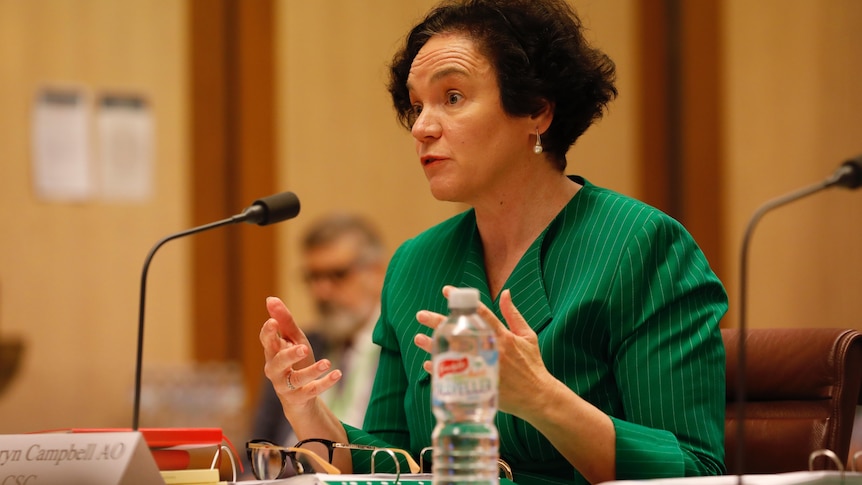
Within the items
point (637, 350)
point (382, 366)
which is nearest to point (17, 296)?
point (382, 366)

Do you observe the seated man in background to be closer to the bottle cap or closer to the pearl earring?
the pearl earring

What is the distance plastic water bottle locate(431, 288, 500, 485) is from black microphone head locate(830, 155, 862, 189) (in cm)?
48

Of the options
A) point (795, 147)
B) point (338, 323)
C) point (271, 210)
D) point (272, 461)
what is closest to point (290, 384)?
point (272, 461)

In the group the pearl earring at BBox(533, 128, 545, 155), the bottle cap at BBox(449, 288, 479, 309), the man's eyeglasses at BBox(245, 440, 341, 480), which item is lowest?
the man's eyeglasses at BBox(245, 440, 341, 480)

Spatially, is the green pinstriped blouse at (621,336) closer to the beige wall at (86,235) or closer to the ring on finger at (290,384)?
the ring on finger at (290,384)

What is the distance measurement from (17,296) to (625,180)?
2748 millimetres

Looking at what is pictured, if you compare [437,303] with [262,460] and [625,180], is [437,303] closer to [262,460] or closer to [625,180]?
[262,460]

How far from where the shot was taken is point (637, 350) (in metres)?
1.82

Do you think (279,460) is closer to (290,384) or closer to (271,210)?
(290,384)

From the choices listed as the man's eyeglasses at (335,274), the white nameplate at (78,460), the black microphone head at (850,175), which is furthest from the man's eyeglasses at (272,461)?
the man's eyeglasses at (335,274)

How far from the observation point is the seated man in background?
401cm

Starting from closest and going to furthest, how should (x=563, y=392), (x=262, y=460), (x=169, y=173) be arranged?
(x=563, y=392)
(x=262, y=460)
(x=169, y=173)

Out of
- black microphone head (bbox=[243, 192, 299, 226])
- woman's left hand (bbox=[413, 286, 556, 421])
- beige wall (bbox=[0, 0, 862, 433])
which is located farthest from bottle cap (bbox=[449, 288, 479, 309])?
beige wall (bbox=[0, 0, 862, 433])

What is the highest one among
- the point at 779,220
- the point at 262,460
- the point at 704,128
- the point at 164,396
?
the point at 704,128
